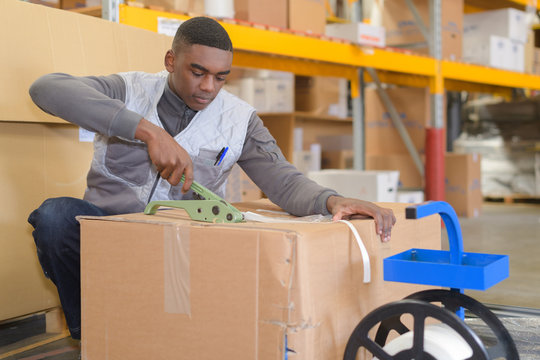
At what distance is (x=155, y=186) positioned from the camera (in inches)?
73.1

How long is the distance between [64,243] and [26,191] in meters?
0.46

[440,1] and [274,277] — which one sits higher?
[440,1]


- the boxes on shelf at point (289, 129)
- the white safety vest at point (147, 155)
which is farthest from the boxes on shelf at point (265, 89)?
the white safety vest at point (147, 155)

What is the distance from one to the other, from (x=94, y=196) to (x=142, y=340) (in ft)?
1.97

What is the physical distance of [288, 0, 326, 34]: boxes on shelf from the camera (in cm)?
403

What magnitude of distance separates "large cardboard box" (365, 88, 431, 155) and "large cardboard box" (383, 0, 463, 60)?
421mm

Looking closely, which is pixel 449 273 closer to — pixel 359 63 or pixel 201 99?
pixel 201 99

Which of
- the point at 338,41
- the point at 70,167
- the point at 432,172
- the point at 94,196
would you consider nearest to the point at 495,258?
the point at 94,196

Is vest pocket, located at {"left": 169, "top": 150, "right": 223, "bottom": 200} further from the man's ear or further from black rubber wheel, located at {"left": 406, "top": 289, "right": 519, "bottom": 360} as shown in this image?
black rubber wheel, located at {"left": 406, "top": 289, "right": 519, "bottom": 360}

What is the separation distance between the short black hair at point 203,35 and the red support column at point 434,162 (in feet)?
12.6

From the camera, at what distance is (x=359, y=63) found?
4473mm

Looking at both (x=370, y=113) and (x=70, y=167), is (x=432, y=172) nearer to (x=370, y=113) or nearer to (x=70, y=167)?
(x=370, y=113)

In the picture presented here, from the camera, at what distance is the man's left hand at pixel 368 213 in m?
1.54

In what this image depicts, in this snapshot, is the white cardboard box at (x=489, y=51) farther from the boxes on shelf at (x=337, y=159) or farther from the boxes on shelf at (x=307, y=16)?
the boxes on shelf at (x=307, y=16)
